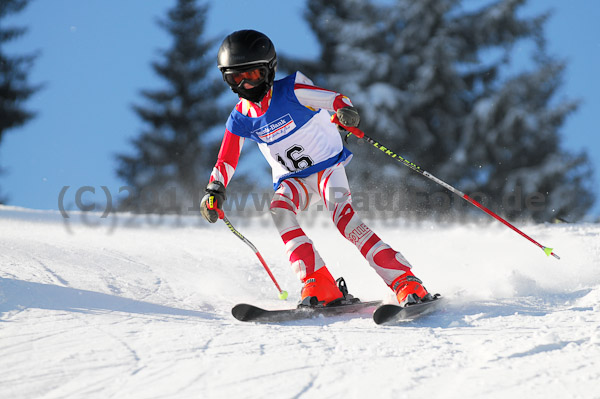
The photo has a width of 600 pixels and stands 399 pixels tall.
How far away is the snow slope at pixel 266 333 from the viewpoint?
222 cm

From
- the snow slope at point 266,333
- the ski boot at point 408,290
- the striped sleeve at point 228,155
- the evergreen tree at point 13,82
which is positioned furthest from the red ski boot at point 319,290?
the evergreen tree at point 13,82

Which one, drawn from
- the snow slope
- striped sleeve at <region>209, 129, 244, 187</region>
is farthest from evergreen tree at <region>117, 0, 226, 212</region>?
striped sleeve at <region>209, 129, 244, 187</region>

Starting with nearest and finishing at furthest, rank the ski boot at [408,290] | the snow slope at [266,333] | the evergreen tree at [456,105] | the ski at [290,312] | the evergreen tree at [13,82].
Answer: the snow slope at [266,333] → the ski at [290,312] → the ski boot at [408,290] → the evergreen tree at [456,105] → the evergreen tree at [13,82]

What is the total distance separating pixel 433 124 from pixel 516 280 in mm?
13724

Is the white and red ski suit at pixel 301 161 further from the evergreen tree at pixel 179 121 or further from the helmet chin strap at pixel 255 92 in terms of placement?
the evergreen tree at pixel 179 121

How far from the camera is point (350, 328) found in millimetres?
3084

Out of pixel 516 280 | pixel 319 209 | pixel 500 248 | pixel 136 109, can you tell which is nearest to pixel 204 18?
pixel 136 109

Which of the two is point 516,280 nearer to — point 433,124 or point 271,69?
point 271,69

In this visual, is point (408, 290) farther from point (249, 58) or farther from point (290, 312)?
point (249, 58)

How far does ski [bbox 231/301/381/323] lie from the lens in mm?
3320

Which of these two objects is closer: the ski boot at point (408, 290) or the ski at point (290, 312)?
the ski at point (290, 312)

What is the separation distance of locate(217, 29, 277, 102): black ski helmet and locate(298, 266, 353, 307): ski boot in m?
1.22

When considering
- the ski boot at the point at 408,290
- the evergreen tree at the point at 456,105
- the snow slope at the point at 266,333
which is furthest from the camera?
the evergreen tree at the point at 456,105

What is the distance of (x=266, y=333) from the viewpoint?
9.77ft
